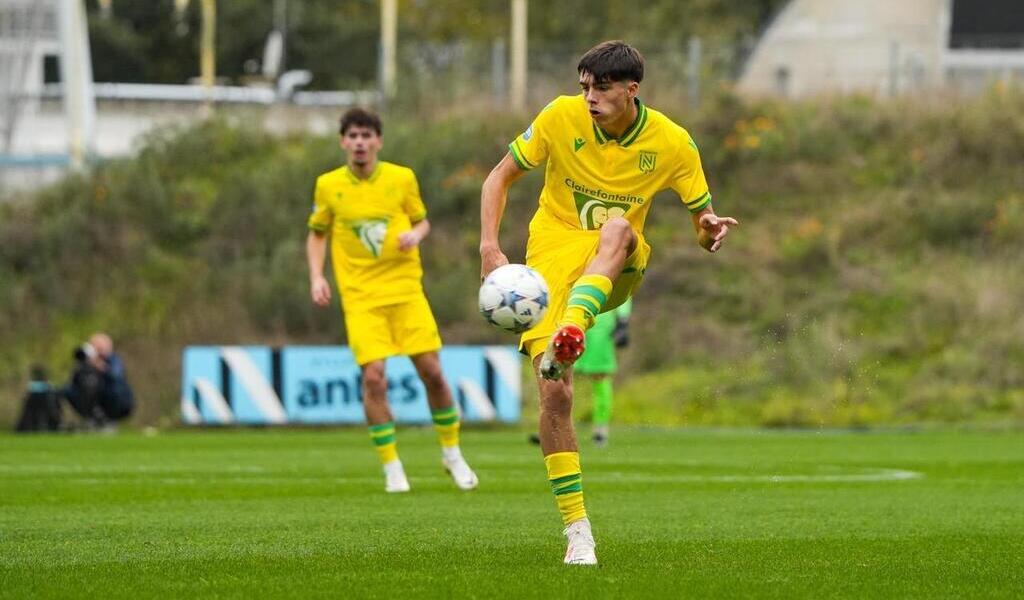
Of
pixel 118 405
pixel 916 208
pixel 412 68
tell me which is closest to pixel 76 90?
pixel 412 68

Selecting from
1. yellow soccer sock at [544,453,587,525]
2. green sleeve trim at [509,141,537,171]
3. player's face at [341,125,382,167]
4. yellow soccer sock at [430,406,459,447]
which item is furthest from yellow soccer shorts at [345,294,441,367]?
yellow soccer sock at [544,453,587,525]

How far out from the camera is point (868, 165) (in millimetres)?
→ 33906

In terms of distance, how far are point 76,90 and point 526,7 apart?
24.3 m

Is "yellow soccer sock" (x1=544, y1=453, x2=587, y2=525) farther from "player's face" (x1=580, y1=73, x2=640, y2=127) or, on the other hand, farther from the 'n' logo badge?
"player's face" (x1=580, y1=73, x2=640, y2=127)

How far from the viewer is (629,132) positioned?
26.6 ft

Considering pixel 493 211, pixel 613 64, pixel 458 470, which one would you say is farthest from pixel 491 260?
pixel 458 470

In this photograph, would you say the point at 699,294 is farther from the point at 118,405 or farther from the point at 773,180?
the point at 118,405

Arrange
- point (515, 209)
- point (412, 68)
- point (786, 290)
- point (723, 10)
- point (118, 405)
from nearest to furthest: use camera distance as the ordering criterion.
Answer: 1. point (118, 405)
2. point (786, 290)
3. point (515, 209)
4. point (412, 68)
5. point (723, 10)

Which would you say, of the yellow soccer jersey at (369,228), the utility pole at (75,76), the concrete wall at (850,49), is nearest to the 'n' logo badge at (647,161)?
the yellow soccer jersey at (369,228)

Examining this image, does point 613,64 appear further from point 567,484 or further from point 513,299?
point 567,484

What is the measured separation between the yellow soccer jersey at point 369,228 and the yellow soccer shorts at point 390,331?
9cm

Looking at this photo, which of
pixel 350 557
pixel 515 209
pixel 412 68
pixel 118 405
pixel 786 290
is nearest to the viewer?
pixel 350 557

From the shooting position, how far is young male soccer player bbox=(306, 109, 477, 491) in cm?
1248

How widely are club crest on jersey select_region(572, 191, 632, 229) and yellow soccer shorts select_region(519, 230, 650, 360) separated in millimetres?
58
